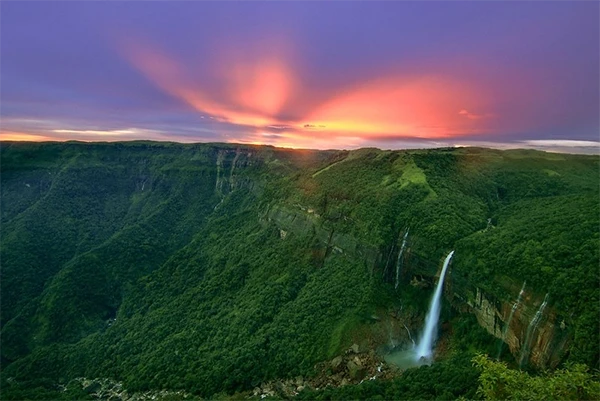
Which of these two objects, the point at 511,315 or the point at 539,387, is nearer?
the point at 539,387

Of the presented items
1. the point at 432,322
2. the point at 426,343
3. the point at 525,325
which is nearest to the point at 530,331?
the point at 525,325

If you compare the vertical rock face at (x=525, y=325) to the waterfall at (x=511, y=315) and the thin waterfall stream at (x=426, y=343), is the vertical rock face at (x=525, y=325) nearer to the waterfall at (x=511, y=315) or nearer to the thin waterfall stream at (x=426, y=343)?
the waterfall at (x=511, y=315)

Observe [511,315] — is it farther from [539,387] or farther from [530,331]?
[539,387]

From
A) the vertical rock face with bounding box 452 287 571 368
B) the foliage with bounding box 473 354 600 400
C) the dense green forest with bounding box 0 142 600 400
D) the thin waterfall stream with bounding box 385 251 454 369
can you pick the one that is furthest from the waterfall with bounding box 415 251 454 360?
the foliage with bounding box 473 354 600 400

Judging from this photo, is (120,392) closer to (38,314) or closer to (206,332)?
(206,332)

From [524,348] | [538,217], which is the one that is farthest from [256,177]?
[524,348]

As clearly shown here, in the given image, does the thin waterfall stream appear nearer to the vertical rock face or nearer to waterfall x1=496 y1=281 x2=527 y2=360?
the vertical rock face
